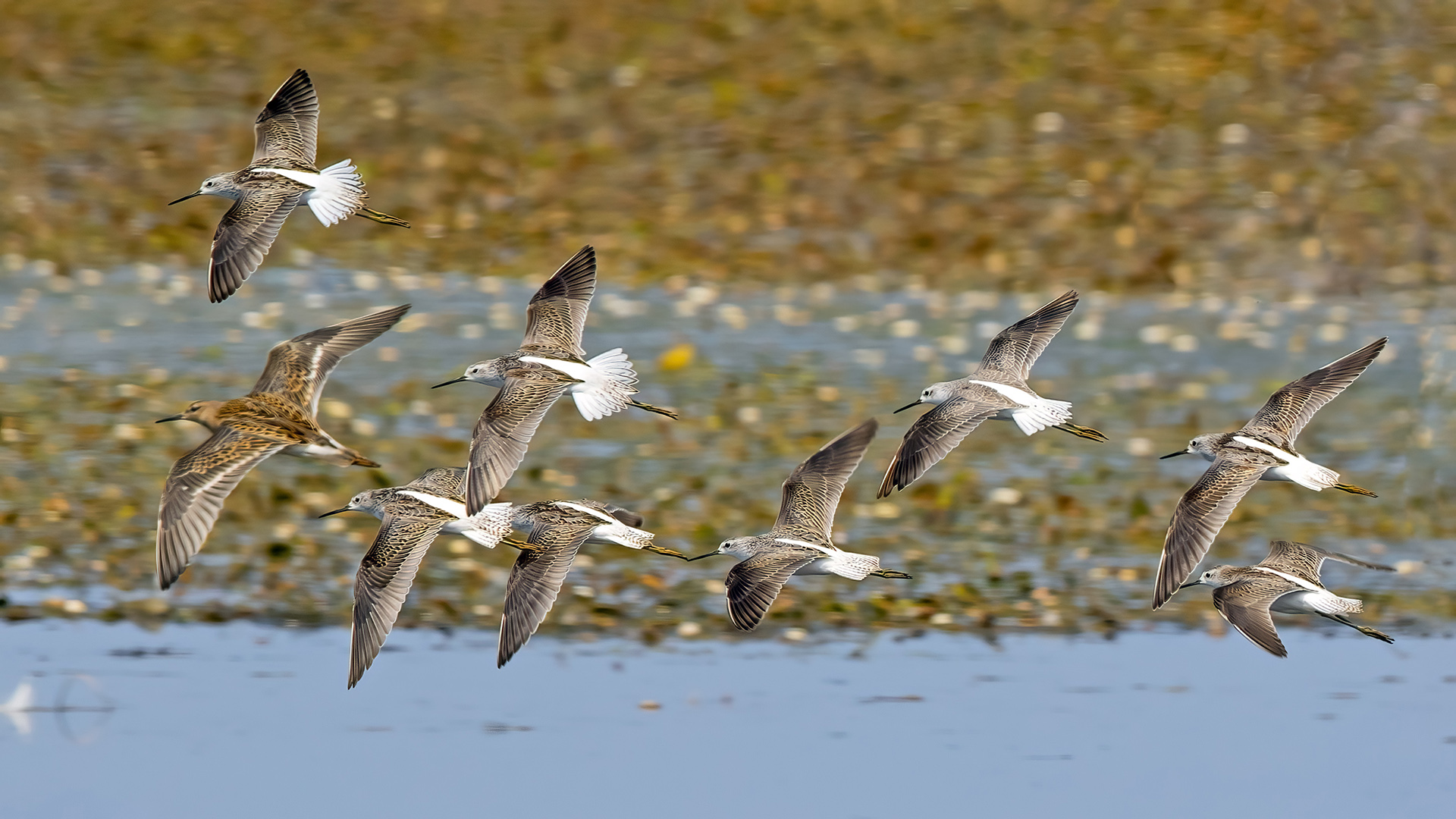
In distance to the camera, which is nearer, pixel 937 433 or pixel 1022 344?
pixel 937 433

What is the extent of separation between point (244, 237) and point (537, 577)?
7.24 feet

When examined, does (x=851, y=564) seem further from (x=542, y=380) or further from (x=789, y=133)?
(x=789, y=133)

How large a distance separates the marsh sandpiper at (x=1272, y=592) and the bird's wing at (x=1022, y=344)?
1.42m

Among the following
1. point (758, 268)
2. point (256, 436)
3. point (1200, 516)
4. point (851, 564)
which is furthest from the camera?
point (758, 268)

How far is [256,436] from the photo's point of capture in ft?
32.1

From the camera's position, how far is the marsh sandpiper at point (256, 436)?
9.23 meters

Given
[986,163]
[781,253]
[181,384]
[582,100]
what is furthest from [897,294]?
[181,384]

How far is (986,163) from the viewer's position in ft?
67.9

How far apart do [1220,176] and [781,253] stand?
15.2 feet

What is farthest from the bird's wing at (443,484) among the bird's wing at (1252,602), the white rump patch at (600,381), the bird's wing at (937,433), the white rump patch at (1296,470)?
the white rump patch at (1296,470)

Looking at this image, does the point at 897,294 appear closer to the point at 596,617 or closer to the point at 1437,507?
the point at 1437,507

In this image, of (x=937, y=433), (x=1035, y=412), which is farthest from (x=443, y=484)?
(x=1035, y=412)

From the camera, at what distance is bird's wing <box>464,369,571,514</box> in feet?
29.0

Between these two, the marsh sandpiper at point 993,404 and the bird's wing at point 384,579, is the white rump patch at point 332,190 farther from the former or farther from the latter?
the marsh sandpiper at point 993,404
